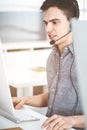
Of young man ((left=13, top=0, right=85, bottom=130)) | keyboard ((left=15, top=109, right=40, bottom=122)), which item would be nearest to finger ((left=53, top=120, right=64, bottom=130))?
keyboard ((left=15, top=109, right=40, bottom=122))

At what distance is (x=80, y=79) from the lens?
2.43 ft

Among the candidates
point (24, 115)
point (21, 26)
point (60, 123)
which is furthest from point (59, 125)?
point (21, 26)

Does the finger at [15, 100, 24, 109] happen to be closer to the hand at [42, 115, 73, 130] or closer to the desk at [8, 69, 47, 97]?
the hand at [42, 115, 73, 130]

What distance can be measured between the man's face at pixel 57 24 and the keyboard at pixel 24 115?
445 millimetres

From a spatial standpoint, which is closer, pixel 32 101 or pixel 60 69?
pixel 60 69

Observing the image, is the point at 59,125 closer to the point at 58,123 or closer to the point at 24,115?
the point at 58,123


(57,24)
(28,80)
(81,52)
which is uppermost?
(81,52)

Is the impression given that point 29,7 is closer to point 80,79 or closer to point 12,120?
point 12,120

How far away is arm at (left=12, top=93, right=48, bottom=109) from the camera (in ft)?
5.55

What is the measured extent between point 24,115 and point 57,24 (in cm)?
56

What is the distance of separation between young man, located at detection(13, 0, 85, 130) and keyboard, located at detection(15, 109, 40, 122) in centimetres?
7

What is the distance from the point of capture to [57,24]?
70.3 inches

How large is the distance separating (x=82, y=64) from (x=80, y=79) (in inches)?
1.4

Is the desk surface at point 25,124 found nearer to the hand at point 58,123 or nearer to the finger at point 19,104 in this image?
the hand at point 58,123
